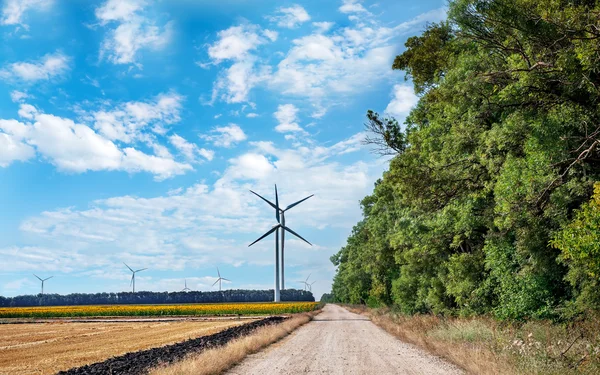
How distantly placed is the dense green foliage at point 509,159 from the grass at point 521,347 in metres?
1.22

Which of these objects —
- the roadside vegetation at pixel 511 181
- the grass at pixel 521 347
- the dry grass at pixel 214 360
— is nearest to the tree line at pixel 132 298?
the roadside vegetation at pixel 511 181

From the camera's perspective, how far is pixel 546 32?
15617 millimetres

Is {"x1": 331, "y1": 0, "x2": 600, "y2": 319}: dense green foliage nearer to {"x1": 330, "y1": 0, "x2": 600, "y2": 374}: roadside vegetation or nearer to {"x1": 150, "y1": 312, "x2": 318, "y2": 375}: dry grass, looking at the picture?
{"x1": 330, "y1": 0, "x2": 600, "y2": 374}: roadside vegetation

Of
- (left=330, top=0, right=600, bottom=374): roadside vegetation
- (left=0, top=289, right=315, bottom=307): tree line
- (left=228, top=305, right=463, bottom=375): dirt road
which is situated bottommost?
(left=0, top=289, right=315, bottom=307): tree line

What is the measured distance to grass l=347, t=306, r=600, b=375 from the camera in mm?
12938

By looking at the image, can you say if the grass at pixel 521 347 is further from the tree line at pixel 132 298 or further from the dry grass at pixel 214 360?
the tree line at pixel 132 298

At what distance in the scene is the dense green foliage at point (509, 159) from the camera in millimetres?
15586

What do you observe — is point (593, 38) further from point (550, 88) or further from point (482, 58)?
point (482, 58)

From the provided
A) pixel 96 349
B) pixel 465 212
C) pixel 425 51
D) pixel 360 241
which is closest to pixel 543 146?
pixel 465 212

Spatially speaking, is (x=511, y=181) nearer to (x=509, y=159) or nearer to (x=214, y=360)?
(x=509, y=159)

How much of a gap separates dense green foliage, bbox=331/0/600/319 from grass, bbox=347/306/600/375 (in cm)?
122

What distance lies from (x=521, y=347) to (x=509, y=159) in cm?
763

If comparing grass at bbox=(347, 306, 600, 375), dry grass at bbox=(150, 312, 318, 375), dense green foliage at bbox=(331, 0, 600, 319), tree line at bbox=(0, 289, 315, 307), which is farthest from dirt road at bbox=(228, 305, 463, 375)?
tree line at bbox=(0, 289, 315, 307)

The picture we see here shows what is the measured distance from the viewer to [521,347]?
15031 mm
